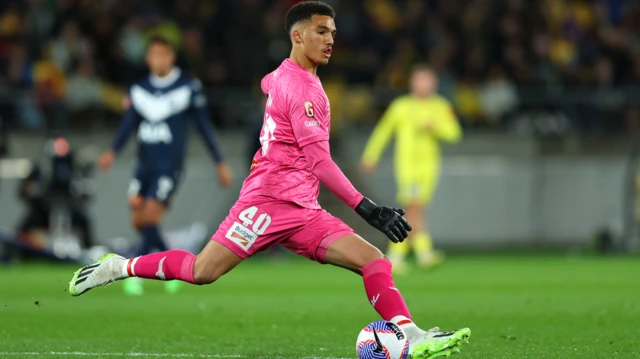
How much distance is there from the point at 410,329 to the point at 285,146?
51.4 inches

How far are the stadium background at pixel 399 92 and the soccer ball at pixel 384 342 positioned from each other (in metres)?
10.6

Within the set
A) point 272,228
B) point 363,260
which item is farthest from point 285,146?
point 363,260

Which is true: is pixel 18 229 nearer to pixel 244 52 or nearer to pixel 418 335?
pixel 244 52

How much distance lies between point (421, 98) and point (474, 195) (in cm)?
546

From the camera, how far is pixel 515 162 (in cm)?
2109

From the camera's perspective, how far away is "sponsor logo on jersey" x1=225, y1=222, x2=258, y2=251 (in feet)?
22.4

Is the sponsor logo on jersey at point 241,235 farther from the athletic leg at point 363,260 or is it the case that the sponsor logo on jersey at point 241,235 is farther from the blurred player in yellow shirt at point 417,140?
the blurred player in yellow shirt at point 417,140

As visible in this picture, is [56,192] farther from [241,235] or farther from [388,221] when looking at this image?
[388,221]

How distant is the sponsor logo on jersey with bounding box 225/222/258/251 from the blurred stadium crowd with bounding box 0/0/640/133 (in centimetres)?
1323

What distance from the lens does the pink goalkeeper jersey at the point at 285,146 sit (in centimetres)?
670

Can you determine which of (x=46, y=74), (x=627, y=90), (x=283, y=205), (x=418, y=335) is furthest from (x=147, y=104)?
(x=627, y=90)

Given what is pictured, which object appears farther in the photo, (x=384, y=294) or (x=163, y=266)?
(x=163, y=266)

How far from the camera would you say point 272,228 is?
684cm

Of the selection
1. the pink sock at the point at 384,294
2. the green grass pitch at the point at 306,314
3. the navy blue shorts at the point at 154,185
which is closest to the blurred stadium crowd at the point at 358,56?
the green grass pitch at the point at 306,314
